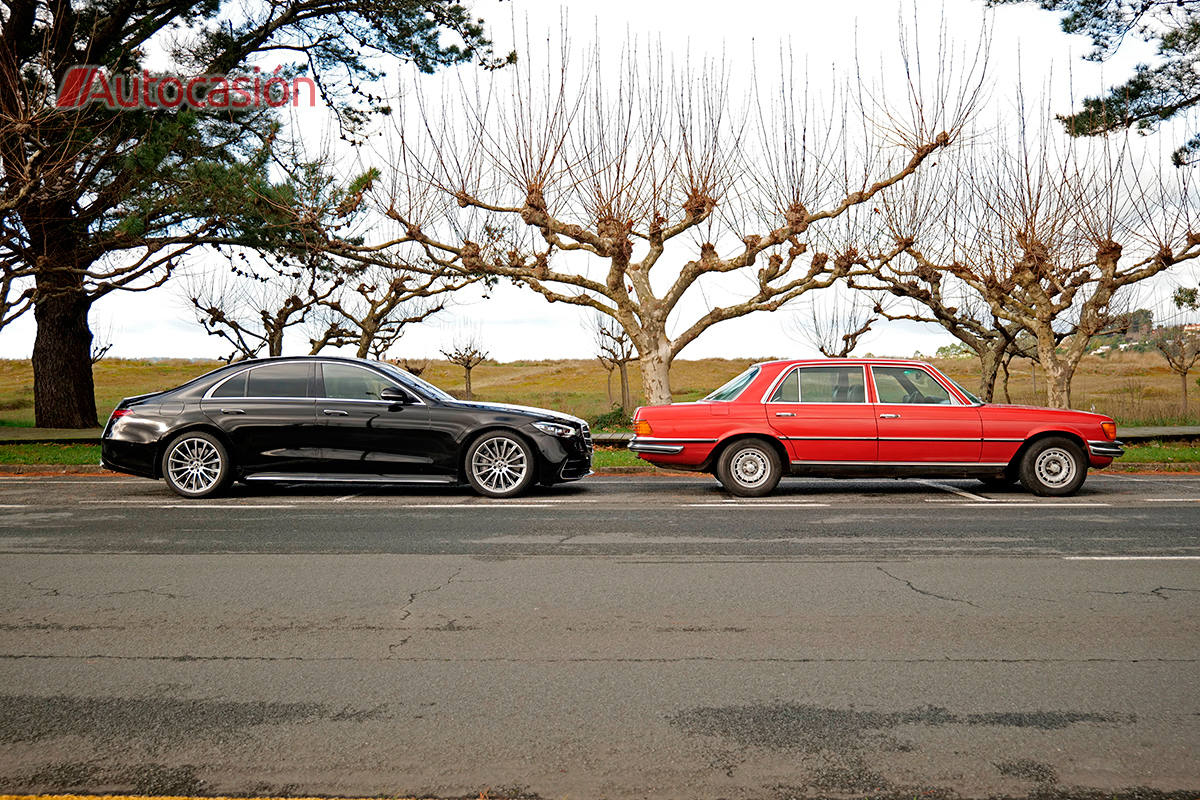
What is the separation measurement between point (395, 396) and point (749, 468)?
426 centimetres

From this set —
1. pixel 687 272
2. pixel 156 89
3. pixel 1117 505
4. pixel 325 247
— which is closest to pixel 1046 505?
pixel 1117 505

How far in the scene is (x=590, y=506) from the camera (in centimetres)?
1098

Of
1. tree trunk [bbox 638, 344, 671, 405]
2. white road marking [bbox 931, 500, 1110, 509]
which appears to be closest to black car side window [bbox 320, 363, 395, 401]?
white road marking [bbox 931, 500, 1110, 509]

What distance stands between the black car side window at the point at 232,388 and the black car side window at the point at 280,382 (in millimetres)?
61

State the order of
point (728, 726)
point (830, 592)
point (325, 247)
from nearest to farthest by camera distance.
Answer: point (728, 726) < point (830, 592) < point (325, 247)

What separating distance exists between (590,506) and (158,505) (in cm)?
476

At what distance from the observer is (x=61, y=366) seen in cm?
2630

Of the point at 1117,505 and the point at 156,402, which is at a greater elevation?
the point at 156,402

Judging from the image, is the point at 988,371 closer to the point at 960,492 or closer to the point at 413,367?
the point at 960,492

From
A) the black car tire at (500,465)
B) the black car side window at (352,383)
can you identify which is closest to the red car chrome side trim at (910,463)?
the black car tire at (500,465)

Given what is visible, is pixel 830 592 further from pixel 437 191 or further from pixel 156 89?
pixel 156 89

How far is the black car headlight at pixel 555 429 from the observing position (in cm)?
1188

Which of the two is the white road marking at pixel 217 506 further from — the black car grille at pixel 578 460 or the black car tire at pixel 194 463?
the black car grille at pixel 578 460

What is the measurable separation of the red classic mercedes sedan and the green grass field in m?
4.24
